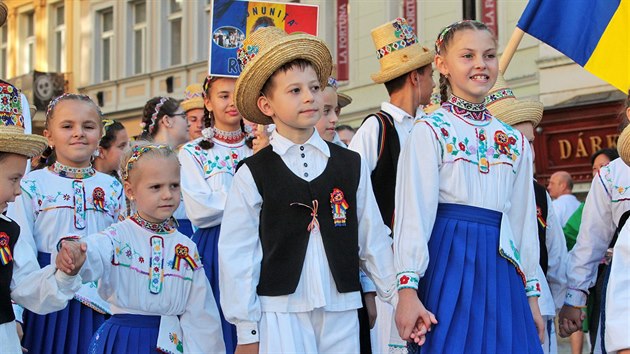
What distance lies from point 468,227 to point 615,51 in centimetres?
320

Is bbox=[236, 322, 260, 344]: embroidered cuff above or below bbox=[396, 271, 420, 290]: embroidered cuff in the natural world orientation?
below

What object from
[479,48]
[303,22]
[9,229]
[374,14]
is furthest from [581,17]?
[374,14]

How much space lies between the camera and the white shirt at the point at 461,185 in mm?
5074

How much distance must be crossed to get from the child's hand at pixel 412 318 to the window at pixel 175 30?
25725mm

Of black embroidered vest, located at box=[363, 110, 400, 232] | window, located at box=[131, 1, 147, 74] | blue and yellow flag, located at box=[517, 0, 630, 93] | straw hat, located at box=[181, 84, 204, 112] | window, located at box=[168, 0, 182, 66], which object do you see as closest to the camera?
black embroidered vest, located at box=[363, 110, 400, 232]

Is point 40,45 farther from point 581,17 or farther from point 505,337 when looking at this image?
point 505,337

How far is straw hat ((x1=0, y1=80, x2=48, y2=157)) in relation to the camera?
214 inches

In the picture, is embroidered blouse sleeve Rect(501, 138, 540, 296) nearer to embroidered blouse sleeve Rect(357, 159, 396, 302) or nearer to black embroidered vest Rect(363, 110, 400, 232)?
embroidered blouse sleeve Rect(357, 159, 396, 302)

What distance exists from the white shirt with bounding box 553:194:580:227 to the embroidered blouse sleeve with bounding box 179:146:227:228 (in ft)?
22.6

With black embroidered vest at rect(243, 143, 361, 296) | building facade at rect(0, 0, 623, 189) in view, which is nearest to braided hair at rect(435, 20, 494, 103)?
black embroidered vest at rect(243, 143, 361, 296)

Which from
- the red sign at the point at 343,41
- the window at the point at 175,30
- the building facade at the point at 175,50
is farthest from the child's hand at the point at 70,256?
the window at the point at 175,30

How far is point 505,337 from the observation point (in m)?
5.04

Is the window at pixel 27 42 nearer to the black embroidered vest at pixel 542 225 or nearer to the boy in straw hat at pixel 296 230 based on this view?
the black embroidered vest at pixel 542 225

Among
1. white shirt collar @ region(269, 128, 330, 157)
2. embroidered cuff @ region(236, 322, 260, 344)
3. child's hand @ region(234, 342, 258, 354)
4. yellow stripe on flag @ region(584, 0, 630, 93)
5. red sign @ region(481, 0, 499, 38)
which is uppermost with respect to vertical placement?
red sign @ region(481, 0, 499, 38)
